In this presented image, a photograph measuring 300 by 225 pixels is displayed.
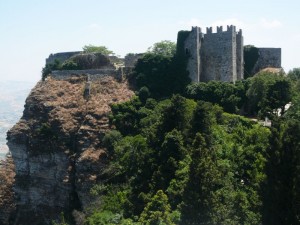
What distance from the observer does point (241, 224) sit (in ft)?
92.9

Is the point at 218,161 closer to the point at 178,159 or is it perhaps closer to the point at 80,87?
the point at 178,159

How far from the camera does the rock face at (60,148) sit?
50.4 m

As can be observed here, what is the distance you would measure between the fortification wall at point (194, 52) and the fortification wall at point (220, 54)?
766 mm

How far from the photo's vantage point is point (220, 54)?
53.8 m

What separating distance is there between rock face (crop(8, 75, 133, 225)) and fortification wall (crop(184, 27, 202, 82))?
747 cm

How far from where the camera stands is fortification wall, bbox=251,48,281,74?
59469 millimetres

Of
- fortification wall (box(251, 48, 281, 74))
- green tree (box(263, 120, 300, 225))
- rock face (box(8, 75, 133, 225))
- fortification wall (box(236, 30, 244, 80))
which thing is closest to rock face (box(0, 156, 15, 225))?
rock face (box(8, 75, 133, 225))

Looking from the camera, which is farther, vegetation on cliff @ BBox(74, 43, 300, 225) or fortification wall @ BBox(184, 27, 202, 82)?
fortification wall @ BBox(184, 27, 202, 82)

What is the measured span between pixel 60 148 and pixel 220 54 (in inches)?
762

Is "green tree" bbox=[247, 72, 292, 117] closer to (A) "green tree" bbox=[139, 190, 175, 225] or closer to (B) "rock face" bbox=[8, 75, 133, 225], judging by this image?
(B) "rock face" bbox=[8, 75, 133, 225]

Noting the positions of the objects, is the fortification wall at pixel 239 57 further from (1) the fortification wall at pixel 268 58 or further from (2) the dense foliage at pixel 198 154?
(1) the fortification wall at pixel 268 58

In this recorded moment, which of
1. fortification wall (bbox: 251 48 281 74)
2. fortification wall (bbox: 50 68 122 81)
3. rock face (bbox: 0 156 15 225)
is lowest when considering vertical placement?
rock face (bbox: 0 156 15 225)

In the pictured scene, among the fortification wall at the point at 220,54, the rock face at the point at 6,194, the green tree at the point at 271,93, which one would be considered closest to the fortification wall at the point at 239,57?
the fortification wall at the point at 220,54

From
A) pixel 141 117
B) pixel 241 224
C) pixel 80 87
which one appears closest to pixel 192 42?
pixel 141 117
